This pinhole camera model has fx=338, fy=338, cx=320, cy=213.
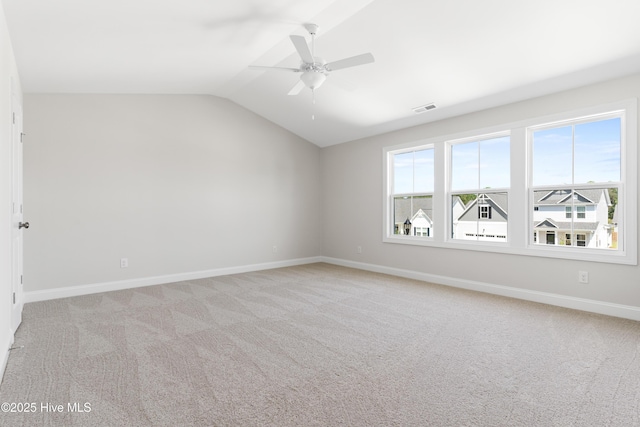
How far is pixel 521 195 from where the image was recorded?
4.19m

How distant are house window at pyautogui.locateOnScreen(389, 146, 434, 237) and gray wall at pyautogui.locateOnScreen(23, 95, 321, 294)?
6.33 feet

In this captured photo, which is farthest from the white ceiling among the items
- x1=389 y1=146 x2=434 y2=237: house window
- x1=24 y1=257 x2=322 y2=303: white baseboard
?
x1=24 y1=257 x2=322 y2=303: white baseboard

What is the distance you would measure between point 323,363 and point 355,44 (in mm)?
3186

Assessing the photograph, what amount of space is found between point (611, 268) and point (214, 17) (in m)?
4.59

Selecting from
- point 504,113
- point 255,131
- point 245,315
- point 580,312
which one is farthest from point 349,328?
point 255,131

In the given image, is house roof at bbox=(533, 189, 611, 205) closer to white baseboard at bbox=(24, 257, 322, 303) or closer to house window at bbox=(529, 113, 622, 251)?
house window at bbox=(529, 113, 622, 251)

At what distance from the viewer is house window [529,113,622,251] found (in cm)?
359

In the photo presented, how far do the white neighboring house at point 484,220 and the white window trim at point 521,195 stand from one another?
11 centimetres

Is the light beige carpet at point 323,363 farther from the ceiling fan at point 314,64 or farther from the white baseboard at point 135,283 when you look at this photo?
the ceiling fan at point 314,64

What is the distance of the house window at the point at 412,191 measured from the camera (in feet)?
17.5

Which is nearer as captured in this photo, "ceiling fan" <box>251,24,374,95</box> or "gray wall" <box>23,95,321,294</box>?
"ceiling fan" <box>251,24,374,95</box>

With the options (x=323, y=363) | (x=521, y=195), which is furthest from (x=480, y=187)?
(x=323, y=363)

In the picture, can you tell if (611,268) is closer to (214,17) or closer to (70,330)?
(214,17)

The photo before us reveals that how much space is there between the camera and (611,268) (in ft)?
11.5
